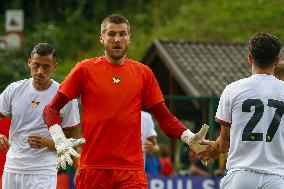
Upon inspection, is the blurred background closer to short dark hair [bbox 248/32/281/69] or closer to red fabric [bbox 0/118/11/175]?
red fabric [bbox 0/118/11/175]

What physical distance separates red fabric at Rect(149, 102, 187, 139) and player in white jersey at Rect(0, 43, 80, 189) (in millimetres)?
1808

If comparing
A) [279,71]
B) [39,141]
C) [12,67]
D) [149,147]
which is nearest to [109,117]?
[39,141]

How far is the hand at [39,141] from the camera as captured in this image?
12512 millimetres

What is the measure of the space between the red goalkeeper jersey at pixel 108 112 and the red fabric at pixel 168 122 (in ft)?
0.82

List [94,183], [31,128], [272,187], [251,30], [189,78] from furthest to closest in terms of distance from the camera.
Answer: [251,30] < [189,78] < [31,128] < [94,183] < [272,187]

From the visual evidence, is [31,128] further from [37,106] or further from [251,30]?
[251,30]

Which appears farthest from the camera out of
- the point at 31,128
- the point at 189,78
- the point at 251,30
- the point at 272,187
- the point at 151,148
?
the point at 251,30

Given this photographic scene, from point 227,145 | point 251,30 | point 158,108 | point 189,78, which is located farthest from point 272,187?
point 251,30

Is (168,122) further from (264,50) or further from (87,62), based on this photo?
(264,50)

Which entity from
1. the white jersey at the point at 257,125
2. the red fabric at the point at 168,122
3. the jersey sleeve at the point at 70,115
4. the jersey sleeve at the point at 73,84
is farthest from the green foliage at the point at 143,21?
the white jersey at the point at 257,125

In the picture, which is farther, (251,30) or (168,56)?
(251,30)

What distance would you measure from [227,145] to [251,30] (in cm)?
2978

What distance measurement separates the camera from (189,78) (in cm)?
2577

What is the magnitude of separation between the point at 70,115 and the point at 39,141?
441 mm
